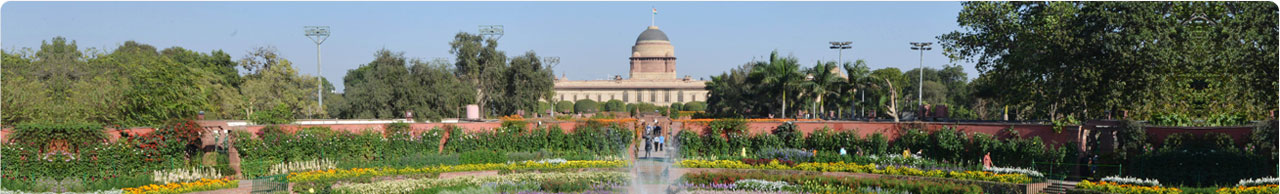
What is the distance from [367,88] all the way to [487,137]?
1532 cm

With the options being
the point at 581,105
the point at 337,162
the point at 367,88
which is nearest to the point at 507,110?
the point at 367,88

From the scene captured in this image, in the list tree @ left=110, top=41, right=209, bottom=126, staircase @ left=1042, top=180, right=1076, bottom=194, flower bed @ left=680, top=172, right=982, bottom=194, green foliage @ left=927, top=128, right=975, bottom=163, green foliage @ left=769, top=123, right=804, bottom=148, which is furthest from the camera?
green foliage @ left=769, top=123, right=804, bottom=148

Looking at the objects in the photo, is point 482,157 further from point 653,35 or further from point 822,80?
point 653,35

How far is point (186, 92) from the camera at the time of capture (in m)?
28.0

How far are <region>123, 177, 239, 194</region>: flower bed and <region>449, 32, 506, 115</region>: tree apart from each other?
24503 millimetres

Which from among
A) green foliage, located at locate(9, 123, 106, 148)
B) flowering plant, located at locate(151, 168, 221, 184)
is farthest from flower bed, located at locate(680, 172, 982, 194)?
green foliage, located at locate(9, 123, 106, 148)

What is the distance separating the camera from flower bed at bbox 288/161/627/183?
1894cm

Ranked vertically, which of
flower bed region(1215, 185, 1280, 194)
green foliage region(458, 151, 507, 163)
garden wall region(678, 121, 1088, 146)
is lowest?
flower bed region(1215, 185, 1280, 194)

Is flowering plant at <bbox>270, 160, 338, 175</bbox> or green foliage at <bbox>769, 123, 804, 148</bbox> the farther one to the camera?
green foliage at <bbox>769, 123, 804, 148</bbox>

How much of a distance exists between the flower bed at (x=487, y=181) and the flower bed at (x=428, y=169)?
36.7 inches

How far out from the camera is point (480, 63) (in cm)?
A: 4347

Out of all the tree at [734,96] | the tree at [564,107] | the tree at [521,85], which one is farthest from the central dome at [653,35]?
the tree at [521,85]

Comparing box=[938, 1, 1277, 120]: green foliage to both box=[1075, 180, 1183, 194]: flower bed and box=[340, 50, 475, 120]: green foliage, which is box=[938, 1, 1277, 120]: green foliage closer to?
box=[1075, 180, 1183, 194]: flower bed

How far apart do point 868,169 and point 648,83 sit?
79415mm
